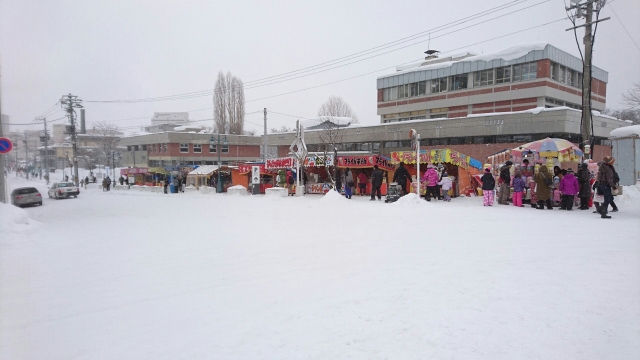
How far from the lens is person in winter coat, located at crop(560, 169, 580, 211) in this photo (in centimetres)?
1191

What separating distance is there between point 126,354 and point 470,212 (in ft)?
35.4

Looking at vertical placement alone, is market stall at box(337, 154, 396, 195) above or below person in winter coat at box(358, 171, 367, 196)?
above

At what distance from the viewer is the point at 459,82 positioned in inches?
1524

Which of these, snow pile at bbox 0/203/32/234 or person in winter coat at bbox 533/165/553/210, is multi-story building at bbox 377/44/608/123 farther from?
snow pile at bbox 0/203/32/234

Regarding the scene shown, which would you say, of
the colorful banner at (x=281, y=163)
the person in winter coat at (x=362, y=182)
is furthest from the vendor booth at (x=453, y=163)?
the colorful banner at (x=281, y=163)

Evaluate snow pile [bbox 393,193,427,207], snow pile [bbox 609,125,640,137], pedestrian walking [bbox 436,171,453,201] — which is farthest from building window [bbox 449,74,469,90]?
snow pile [bbox 393,193,427,207]

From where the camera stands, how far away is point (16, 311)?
4.90 m

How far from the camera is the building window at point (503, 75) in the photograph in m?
34.8

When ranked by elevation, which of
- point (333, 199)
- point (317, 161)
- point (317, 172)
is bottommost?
point (333, 199)

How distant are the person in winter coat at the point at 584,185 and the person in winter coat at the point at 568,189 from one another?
15cm

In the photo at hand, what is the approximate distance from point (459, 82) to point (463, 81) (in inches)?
16.9

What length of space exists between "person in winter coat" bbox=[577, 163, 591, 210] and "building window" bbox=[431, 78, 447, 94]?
98.7ft

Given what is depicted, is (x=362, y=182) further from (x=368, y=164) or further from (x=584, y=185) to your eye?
(x=584, y=185)

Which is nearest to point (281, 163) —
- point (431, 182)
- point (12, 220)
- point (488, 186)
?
point (431, 182)
